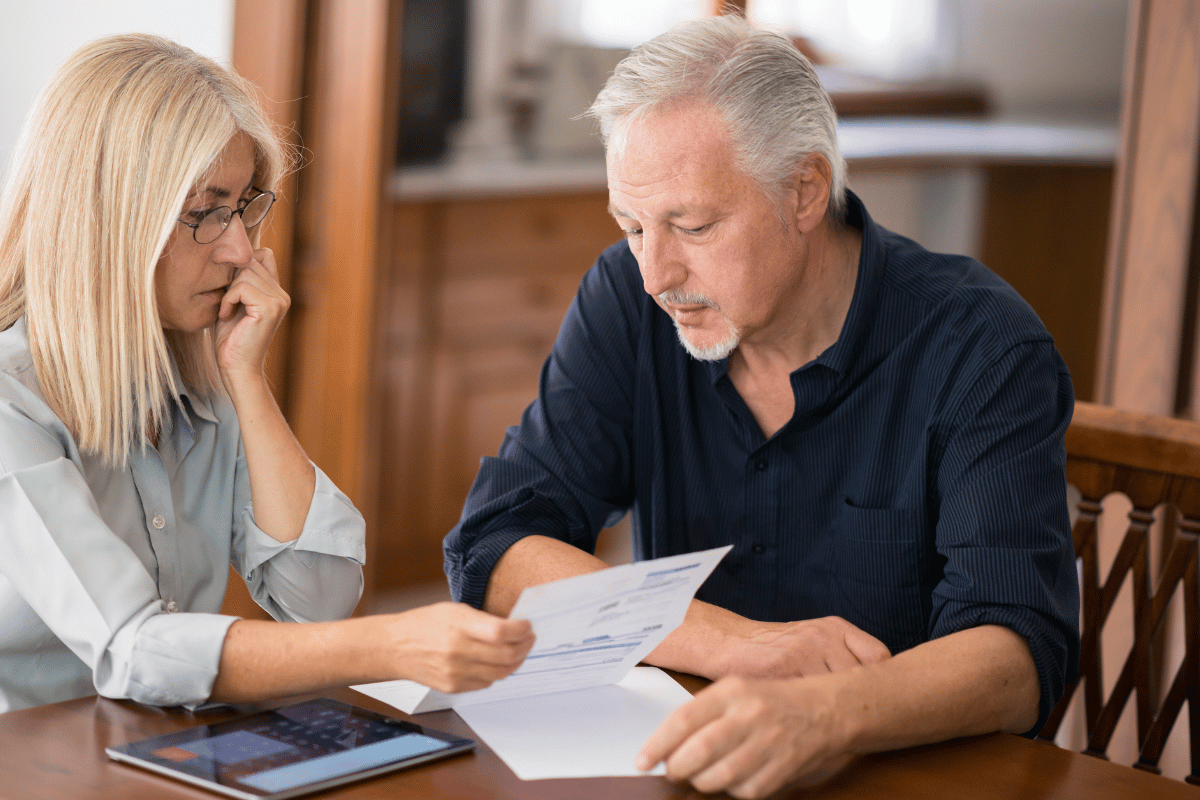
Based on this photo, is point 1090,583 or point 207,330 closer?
point 207,330

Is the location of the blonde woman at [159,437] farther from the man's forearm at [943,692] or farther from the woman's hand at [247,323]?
the man's forearm at [943,692]

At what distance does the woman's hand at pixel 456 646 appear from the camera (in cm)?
95

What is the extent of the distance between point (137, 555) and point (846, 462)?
783mm

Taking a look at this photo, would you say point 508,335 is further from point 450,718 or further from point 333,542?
point 450,718

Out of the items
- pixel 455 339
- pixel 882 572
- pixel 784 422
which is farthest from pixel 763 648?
pixel 455 339

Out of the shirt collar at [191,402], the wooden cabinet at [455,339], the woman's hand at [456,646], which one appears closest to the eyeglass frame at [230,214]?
the shirt collar at [191,402]

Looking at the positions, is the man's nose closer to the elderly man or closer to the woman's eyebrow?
the elderly man

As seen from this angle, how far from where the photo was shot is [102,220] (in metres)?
1.17

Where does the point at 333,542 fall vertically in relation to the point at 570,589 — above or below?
below

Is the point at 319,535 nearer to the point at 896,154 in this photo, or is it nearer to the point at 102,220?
the point at 102,220

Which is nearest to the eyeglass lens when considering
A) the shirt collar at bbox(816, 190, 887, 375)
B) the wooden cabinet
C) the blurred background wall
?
the shirt collar at bbox(816, 190, 887, 375)

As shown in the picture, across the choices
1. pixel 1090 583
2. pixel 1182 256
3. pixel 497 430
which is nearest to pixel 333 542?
pixel 1090 583

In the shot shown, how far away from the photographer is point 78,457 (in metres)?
1.15

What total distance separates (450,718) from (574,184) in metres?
3.01
